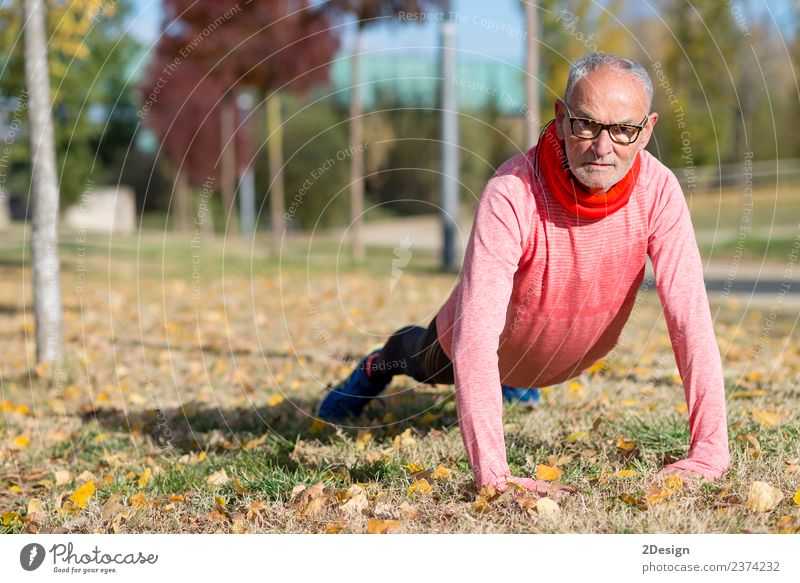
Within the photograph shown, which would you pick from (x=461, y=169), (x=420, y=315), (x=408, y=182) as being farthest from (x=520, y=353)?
(x=461, y=169)

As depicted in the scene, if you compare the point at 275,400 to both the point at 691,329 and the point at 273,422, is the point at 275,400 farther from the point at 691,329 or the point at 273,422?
the point at 691,329

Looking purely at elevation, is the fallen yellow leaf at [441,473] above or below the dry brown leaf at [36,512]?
above

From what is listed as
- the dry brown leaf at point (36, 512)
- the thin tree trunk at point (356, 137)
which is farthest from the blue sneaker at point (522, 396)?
the thin tree trunk at point (356, 137)

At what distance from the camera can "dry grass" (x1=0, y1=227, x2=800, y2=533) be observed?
126 inches

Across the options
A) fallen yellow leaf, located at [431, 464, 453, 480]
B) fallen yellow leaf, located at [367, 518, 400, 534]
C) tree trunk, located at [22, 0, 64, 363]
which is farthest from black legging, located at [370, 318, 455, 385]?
tree trunk, located at [22, 0, 64, 363]

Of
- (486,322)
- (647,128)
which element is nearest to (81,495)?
(486,322)

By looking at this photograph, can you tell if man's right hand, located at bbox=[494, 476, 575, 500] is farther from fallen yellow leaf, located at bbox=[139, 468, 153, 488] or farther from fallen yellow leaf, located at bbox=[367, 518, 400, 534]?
fallen yellow leaf, located at bbox=[139, 468, 153, 488]

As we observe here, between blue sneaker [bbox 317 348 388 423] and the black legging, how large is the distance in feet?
0.40

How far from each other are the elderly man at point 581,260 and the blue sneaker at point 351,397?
101 centimetres

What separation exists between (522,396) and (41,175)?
378cm

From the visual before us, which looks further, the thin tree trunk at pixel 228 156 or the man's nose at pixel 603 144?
the thin tree trunk at pixel 228 156

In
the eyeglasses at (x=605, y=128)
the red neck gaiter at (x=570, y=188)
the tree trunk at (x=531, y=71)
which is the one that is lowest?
the red neck gaiter at (x=570, y=188)

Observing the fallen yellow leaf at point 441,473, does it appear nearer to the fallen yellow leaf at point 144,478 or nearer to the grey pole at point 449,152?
the fallen yellow leaf at point 144,478

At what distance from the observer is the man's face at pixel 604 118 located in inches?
119
